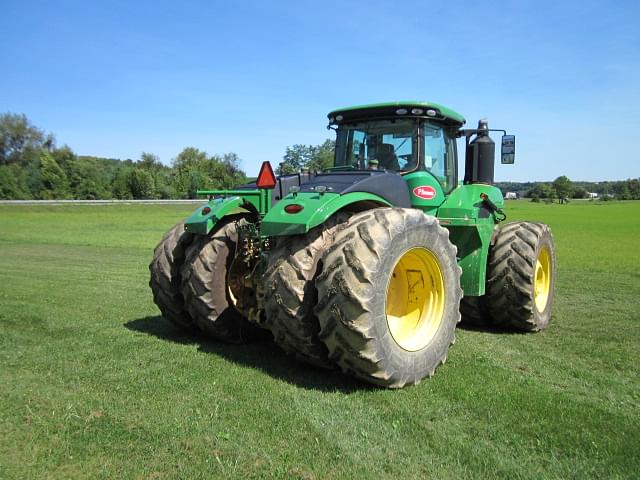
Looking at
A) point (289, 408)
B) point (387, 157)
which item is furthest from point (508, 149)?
point (289, 408)

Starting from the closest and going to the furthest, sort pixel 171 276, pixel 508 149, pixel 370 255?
pixel 370 255 → pixel 171 276 → pixel 508 149

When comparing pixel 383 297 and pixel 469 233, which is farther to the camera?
pixel 469 233

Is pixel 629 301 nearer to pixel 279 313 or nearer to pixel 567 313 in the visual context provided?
pixel 567 313

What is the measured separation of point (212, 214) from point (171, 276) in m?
0.88

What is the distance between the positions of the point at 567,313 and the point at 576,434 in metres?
4.85

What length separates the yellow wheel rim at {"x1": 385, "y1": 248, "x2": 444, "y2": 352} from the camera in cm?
512

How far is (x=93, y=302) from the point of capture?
27.5ft

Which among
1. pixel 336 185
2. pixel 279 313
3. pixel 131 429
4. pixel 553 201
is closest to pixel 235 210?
pixel 336 185

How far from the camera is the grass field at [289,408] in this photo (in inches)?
132

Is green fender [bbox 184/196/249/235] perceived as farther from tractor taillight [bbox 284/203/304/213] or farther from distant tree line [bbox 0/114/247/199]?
distant tree line [bbox 0/114/247/199]

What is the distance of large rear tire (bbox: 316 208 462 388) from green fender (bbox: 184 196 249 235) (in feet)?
5.33

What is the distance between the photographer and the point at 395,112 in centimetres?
636

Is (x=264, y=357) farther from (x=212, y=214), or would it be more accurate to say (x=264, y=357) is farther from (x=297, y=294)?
(x=212, y=214)

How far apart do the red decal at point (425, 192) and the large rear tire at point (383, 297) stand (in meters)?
1.26
